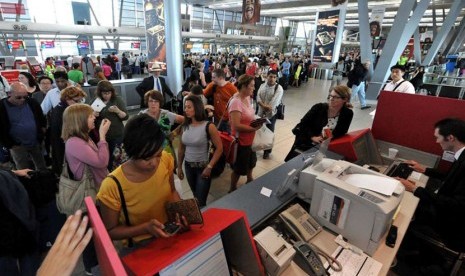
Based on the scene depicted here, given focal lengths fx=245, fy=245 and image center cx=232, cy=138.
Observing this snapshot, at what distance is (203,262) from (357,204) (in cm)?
103

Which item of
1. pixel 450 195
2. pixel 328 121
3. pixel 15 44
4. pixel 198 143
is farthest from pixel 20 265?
pixel 15 44

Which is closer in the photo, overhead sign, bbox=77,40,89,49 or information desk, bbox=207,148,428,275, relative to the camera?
information desk, bbox=207,148,428,275

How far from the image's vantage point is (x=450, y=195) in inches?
82.8

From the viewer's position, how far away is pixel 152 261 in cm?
→ 89

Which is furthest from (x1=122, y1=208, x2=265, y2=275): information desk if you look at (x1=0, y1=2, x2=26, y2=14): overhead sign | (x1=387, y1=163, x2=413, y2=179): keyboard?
(x1=0, y1=2, x2=26, y2=14): overhead sign

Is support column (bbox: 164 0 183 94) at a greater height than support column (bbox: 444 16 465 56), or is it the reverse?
support column (bbox: 444 16 465 56)

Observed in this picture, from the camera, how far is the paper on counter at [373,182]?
1.59m

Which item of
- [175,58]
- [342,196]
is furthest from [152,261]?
[175,58]

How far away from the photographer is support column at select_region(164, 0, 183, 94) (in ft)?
18.1

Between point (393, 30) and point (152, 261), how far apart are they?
35.3ft

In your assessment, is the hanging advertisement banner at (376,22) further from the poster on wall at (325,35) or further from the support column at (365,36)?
the support column at (365,36)

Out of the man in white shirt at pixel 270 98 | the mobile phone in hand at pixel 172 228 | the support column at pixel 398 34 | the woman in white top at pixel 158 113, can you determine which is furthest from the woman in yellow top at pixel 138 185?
the support column at pixel 398 34

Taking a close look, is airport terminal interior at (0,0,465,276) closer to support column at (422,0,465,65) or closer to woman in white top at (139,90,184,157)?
woman in white top at (139,90,184,157)

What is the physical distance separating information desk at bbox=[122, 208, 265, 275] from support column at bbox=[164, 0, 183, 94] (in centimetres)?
544
